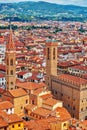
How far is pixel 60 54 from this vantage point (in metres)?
96.9

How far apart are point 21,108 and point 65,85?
7.22m

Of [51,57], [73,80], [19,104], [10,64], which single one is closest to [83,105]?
[73,80]

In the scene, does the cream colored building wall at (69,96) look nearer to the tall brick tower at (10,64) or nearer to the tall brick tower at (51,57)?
the tall brick tower at (51,57)

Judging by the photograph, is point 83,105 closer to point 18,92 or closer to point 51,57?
point 18,92

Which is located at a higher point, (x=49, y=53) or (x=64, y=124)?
(x=49, y=53)

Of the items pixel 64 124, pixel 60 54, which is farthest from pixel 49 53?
pixel 60 54

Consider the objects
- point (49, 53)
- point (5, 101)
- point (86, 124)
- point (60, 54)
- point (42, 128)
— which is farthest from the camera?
point (60, 54)

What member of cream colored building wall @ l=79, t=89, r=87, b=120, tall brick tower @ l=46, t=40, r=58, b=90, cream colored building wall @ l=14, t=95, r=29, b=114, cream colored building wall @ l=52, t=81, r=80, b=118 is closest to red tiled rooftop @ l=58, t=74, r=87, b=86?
cream colored building wall @ l=52, t=81, r=80, b=118

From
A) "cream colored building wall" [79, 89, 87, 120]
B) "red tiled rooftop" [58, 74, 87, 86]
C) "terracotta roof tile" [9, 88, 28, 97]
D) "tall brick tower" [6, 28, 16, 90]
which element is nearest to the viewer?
"terracotta roof tile" [9, 88, 28, 97]

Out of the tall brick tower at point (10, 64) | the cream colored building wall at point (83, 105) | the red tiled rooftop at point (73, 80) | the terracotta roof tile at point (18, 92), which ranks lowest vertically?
the cream colored building wall at point (83, 105)

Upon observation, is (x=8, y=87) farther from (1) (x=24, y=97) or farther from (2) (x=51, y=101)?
(2) (x=51, y=101)

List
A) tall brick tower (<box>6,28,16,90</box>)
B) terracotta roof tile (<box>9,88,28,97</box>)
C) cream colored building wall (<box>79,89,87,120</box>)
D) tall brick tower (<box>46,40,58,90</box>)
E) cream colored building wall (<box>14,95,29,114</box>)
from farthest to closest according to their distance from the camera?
tall brick tower (<box>46,40,58,90</box>) < tall brick tower (<box>6,28,16,90</box>) < cream colored building wall (<box>79,89,87,120</box>) < terracotta roof tile (<box>9,88,28,97</box>) < cream colored building wall (<box>14,95,29,114</box>)

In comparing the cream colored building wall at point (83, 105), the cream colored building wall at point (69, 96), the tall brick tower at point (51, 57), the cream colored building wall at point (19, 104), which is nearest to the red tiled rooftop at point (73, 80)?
the cream colored building wall at point (69, 96)

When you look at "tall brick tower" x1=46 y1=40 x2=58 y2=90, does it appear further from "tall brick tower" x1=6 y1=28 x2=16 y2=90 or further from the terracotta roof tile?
the terracotta roof tile
